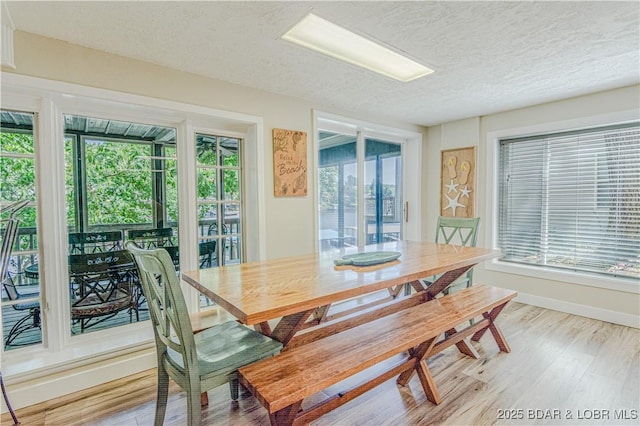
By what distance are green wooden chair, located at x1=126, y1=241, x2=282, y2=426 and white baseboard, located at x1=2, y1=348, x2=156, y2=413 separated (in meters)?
0.85

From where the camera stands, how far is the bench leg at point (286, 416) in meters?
1.39

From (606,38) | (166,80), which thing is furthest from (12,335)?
(606,38)

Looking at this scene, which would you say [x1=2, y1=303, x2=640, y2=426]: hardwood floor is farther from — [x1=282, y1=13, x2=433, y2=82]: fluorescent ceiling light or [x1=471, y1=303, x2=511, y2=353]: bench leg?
[x1=282, y1=13, x2=433, y2=82]: fluorescent ceiling light

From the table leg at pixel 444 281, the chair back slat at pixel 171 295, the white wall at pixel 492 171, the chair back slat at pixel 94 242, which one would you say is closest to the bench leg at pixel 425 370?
the table leg at pixel 444 281

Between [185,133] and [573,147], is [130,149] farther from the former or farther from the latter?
[573,147]

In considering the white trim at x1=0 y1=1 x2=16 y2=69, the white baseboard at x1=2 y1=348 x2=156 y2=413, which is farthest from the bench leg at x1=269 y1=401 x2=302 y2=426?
the white trim at x1=0 y1=1 x2=16 y2=69

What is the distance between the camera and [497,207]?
3.92 m

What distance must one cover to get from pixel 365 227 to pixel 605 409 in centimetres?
263

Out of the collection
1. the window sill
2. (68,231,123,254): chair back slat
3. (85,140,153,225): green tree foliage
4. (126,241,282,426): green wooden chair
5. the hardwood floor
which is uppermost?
(85,140,153,225): green tree foliage

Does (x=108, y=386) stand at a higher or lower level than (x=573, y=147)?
lower

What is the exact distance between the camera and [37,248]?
6.65 ft

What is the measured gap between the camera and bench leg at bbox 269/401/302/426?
4.55 ft

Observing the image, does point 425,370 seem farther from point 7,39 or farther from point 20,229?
point 7,39

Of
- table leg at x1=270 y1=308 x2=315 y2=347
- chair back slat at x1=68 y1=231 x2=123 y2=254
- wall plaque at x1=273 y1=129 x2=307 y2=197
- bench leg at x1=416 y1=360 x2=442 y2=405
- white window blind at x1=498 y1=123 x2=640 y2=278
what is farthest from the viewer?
white window blind at x1=498 y1=123 x2=640 y2=278
